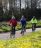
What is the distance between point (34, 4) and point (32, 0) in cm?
84

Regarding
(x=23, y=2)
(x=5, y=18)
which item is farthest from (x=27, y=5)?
(x=5, y=18)

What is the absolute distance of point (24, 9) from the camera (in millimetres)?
48250

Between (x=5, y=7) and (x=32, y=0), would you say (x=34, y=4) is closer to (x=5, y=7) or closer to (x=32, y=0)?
(x=32, y=0)

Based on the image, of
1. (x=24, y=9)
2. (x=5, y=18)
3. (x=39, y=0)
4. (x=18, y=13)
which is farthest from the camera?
(x=39, y=0)

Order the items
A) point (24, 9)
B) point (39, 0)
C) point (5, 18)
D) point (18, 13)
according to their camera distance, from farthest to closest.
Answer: point (39, 0) → point (24, 9) → point (18, 13) → point (5, 18)

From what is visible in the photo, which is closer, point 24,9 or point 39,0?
point 24,9

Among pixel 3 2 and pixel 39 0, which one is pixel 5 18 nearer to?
pixel 3 2

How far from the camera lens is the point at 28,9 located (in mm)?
48312

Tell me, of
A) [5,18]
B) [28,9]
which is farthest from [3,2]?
[5,18]

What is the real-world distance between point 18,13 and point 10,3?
3.86 m

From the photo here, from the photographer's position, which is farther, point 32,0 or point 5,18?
point 32,0

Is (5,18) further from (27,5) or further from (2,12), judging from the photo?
(27,5)

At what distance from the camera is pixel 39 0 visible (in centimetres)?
5144

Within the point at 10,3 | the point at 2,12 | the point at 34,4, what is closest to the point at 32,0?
the point at 34,4
